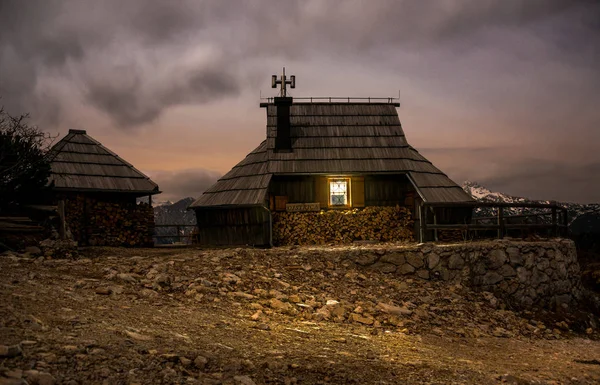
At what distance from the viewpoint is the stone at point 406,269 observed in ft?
52.1

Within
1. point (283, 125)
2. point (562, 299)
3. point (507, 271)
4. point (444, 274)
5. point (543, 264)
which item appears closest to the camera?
point (444, 274)

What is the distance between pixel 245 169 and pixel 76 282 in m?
13.3

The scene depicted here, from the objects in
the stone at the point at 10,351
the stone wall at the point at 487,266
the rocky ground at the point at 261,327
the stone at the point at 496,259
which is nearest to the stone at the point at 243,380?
the rocky ground at the point at 261,327

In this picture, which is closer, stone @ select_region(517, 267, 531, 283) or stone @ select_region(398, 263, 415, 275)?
stone @ select_region(398, 263, 415, 275)

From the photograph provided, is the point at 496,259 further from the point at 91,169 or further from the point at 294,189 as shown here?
the point at 91,169

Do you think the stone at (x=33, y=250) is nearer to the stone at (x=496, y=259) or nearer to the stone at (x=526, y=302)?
the stone at (x=496, y=259)

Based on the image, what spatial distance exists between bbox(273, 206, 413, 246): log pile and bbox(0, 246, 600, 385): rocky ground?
5.55 m

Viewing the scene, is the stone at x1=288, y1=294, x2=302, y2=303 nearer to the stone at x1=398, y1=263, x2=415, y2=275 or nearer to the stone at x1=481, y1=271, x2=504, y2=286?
the stone at x1=398, y1=263, x2=415, y2=275

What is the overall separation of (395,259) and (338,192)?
7.13 meters

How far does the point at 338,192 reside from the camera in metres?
22.7

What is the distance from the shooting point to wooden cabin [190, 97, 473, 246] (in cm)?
2170

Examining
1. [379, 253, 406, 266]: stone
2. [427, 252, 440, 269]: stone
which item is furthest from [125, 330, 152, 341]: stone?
[427, 252, 440, 269]: stone

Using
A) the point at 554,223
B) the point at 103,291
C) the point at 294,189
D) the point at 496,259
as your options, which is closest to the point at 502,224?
the point at 496,259

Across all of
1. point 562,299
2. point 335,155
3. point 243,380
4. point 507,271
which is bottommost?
point 562,299
